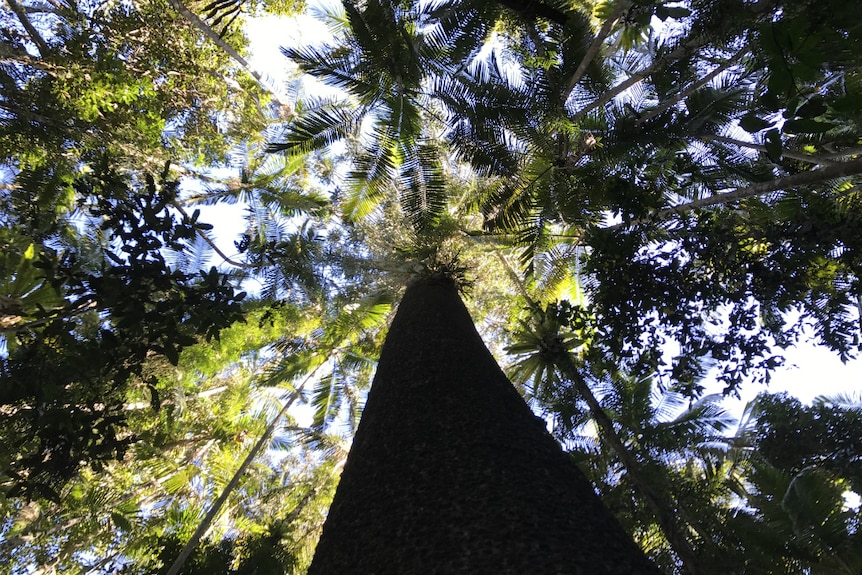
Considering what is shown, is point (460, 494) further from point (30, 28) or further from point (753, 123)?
point (30, 28)

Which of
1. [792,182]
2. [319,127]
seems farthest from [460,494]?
[319,127]

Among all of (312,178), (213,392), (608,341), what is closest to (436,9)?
(608,341)

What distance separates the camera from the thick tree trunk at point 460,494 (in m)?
1.99

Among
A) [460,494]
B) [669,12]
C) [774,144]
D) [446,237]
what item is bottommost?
[460,494]

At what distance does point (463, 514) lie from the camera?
7.13 ft

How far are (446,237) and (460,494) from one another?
639 cm

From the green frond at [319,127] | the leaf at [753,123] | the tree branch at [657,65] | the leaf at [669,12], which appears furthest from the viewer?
the green frond at [319,127]

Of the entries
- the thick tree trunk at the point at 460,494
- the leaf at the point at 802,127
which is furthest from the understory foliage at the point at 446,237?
the thick tree trunk at the point at 460,494

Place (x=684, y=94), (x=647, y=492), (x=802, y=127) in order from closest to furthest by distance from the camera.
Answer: (x=802, y=127), (x=647, y=492), (x=684, y=94)

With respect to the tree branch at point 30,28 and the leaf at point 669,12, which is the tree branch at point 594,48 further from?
the tree branch at point 30,28

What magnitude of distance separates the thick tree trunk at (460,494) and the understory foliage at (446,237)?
6.11ft

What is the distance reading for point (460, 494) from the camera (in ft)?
7.56

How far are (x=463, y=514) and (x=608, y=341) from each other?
11.3 ft

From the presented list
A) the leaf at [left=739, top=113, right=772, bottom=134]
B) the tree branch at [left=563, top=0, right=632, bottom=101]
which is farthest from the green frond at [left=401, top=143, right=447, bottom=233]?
the leaf at [left=739, top=113, right=772, bottom=134]
